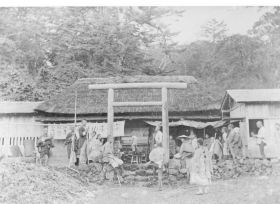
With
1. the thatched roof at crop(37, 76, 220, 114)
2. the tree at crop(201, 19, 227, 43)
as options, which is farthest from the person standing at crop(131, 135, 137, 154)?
the tree at crop(201, 19, 227, 43)

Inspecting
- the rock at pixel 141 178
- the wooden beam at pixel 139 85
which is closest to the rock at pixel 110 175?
the rock at pixel 141 178

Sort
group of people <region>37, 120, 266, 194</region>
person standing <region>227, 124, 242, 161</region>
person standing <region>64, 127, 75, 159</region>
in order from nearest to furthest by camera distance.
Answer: group of people <region>37, 120, 266, 194</region>
person standing <region>227, 124, 242, 161</region>
person standing <region>64, 127, 75, 159</region>

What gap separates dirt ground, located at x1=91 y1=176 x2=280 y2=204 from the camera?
3.85 m

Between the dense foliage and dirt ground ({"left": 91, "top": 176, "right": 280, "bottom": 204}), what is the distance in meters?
1.18

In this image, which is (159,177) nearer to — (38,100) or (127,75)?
(127,75)

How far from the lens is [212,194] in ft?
13.4

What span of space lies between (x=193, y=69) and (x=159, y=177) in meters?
1.47

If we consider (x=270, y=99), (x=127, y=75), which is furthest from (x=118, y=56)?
(x=270, y=99)

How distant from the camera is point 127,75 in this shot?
201 inches

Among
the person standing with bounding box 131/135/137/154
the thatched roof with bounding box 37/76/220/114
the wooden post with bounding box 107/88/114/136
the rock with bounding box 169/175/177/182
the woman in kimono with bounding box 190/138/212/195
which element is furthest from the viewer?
the thatched roof with bounding box 37/76/220/114

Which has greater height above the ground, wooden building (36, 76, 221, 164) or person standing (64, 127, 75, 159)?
wooden building (36, 76, 221, 164)

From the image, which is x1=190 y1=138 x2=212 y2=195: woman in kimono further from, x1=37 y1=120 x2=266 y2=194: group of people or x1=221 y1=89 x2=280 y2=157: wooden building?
x1=221 y1=89 x2=280 y2=157: wooden building

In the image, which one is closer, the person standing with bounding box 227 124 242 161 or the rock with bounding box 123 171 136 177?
the rock with bounding box 123 171 136 177
